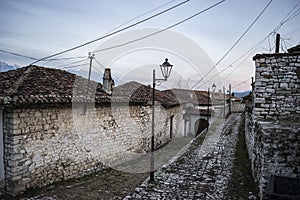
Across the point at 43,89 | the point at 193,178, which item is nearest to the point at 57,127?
the point at 43,89

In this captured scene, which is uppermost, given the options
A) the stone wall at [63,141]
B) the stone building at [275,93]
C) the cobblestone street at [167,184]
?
the stone building at [275,93]

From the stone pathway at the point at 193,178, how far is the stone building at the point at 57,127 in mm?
2639

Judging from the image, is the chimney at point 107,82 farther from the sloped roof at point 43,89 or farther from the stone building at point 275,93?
the stone building at point 275,93

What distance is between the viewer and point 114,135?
9.76 metres

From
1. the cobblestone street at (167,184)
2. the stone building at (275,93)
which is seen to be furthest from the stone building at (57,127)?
Answer: the stone building at (275,93)

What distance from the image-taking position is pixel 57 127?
7238 millimetres

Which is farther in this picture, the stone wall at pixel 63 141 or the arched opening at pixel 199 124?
the arched opening at pixel 199 124

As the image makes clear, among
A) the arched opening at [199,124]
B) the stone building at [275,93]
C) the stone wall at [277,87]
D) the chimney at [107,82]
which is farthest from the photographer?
the arched opening at [199,124]

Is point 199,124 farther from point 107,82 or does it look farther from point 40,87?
point 40,87

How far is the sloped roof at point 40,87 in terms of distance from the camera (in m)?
6.20

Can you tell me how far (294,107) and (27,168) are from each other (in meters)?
7.92

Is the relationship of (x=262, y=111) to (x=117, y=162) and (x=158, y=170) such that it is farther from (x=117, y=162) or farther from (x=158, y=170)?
(x=117, y=162)

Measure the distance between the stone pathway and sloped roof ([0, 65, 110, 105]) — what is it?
12.2 feet

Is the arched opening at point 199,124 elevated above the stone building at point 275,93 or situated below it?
below
